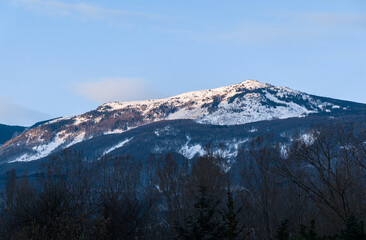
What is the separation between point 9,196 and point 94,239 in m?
35.9

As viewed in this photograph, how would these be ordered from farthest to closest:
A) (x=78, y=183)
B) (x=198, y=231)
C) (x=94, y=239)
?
(x=78, y=183)
(x=94, y=239)
(x=198, y=231)

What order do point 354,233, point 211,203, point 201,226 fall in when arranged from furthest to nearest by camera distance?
point 211,203 → point 201,226 → point 354,233

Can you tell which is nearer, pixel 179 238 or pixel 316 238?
pixel 316 238

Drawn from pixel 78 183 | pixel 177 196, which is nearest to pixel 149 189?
pixel 177 196

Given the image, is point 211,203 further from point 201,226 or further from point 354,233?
point 354,233

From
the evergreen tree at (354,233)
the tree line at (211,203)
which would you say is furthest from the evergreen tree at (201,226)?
the evergreen tree at (354,233)

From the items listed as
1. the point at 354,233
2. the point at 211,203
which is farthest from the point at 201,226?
the point at 354,233

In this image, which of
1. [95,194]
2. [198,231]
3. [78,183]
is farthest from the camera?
[78,183]

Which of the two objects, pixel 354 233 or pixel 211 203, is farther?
pixel 211 203

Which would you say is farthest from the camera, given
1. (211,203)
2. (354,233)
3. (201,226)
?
(211,203)

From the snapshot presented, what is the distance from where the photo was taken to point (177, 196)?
134 feet

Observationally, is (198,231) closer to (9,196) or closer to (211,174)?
(211,174)

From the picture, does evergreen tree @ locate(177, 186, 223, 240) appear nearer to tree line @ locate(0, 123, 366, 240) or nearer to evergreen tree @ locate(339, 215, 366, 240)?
tree line @ locate(0, 123, 366, 240)

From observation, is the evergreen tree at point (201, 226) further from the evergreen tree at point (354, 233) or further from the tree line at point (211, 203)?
the evergreen tree at point (354, 233)
